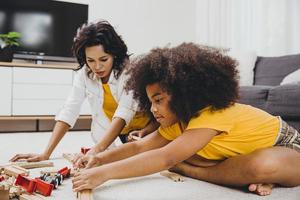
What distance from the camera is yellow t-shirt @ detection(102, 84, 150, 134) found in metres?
1.60

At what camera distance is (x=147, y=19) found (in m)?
3.83

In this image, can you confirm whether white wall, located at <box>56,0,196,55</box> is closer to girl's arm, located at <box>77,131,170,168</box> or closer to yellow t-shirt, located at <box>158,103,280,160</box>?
girl's arm, located at <box>77,131,170,168</box>

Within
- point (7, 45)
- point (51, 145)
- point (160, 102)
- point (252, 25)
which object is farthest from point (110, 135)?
point (252, 25)

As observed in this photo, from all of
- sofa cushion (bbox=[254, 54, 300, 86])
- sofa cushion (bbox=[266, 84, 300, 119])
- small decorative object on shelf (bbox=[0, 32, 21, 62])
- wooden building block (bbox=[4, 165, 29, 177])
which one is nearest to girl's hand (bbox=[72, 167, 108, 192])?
wooden building block (bbox=[4, 165, 29, 177])

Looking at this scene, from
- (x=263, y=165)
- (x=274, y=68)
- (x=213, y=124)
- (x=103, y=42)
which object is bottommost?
(x=263, y=165)

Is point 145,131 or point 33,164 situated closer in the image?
point 33,164

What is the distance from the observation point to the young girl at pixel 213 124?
0.99 m

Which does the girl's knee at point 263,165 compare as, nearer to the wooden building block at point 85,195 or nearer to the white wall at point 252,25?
the wooden building block at point 85,195

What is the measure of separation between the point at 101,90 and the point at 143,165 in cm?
70

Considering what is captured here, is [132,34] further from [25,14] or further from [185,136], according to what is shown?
[185,136]

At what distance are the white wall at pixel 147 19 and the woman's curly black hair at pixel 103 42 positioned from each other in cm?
211

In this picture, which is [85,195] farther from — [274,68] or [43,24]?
[43,24]

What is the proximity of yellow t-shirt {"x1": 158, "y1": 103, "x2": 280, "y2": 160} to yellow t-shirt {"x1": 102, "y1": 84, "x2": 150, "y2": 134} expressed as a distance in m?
0.53

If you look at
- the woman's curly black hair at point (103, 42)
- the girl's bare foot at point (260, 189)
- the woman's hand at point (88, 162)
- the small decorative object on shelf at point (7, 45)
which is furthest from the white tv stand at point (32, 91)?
the girl's bare foot at point (260, 189)
